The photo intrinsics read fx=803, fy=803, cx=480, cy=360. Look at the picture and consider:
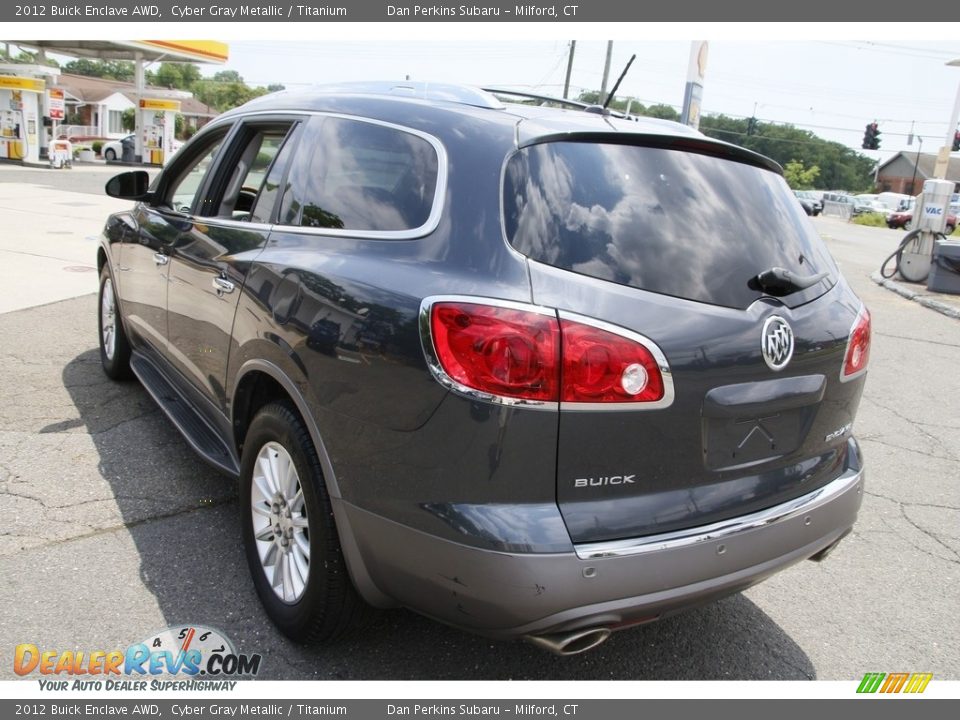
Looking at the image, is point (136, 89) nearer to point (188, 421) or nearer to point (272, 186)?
point (188, 421)

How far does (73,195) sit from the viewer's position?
20.1 m

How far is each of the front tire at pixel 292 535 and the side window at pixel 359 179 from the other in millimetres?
736

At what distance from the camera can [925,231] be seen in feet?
48.8

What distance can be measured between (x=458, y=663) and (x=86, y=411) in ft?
11.0

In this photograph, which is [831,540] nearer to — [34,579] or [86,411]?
[34,579]

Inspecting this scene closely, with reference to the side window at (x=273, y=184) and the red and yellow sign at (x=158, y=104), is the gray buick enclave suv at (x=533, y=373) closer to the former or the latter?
the side window at (x=273, y=184)

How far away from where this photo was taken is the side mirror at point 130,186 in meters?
4.76

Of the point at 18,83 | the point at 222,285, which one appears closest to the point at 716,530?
the point at 222,285

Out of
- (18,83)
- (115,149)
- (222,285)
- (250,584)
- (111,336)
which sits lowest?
(115,149)

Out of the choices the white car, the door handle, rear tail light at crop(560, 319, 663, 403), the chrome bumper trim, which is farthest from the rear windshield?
the white car

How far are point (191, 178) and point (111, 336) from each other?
5.58ft

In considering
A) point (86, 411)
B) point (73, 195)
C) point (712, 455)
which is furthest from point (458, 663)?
point (73, 195)

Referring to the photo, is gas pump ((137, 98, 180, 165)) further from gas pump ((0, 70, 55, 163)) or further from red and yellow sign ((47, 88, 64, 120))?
gas pump ((0, 70, 55, 163))

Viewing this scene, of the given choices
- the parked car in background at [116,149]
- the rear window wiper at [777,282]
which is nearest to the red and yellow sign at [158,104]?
the parked car in background at [116,149]
